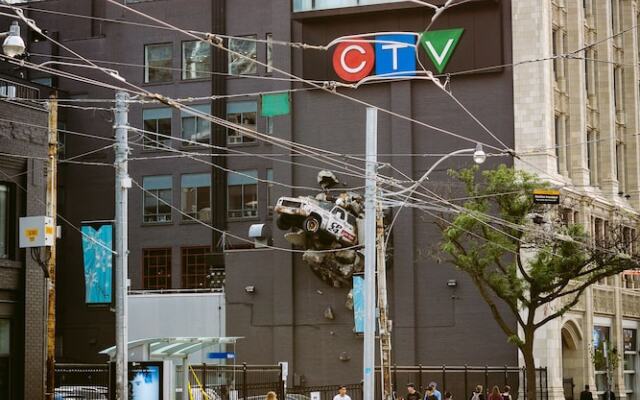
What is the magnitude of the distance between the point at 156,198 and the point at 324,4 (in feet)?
44.4

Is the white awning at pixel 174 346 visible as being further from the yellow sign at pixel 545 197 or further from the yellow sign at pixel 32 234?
the yellow sign at pixel 545 197

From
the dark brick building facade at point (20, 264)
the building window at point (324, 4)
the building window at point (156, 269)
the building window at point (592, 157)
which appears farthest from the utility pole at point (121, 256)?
the building window at point (592, 157)

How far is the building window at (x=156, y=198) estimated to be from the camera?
208 ft

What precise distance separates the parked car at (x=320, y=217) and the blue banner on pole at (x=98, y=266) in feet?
28.4

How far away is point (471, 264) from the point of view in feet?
149

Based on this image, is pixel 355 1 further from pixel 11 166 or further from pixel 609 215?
pixel 11 166


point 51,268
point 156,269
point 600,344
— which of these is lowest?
point 600,344

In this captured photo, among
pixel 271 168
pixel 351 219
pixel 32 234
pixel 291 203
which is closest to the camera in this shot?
pixel 32 234

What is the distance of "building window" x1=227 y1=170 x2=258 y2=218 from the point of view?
6125cm

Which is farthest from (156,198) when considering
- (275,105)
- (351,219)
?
(351,219)

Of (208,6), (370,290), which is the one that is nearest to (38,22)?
(208,6)

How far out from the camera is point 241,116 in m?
61.8

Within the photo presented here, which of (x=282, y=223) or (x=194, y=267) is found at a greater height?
(x=282, y=223)

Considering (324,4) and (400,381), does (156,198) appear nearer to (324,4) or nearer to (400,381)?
(324,4)
